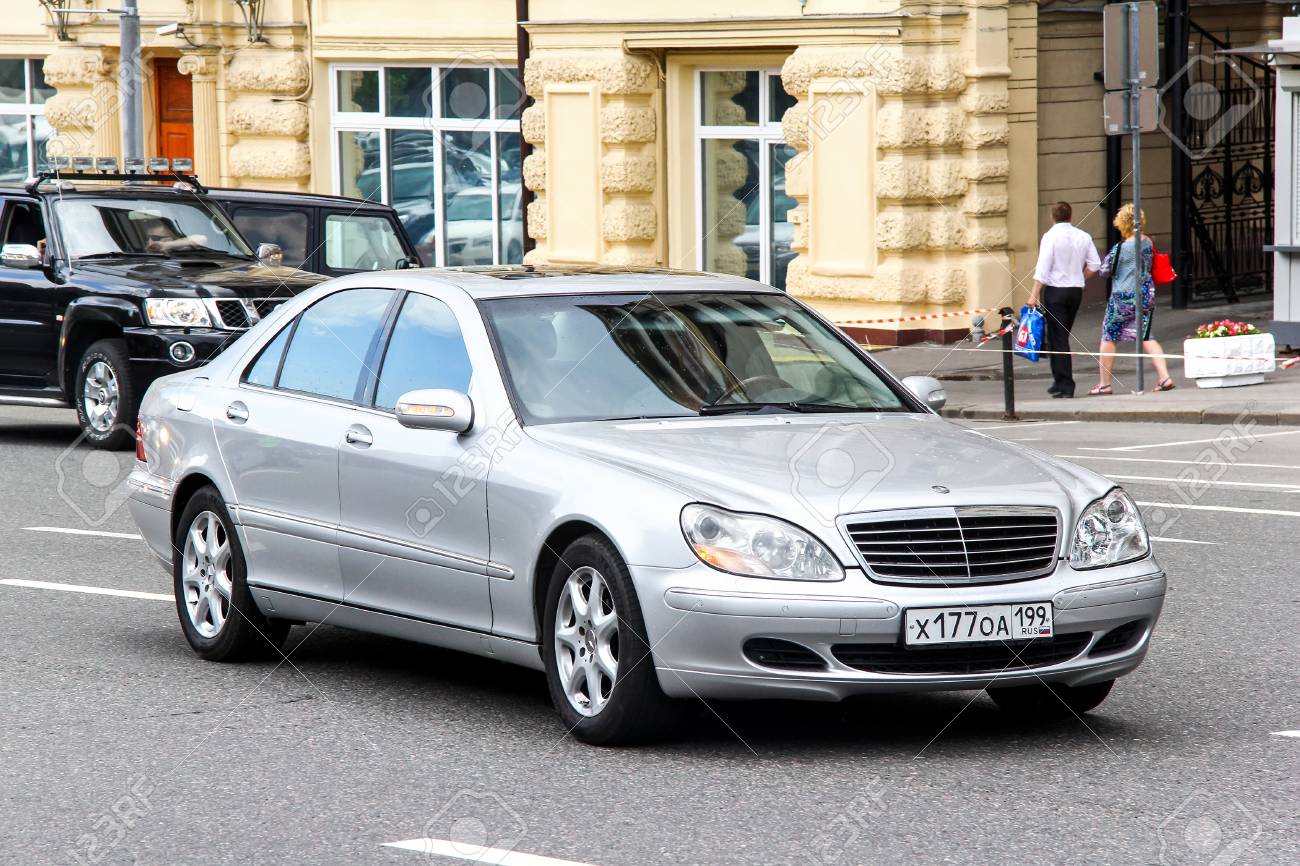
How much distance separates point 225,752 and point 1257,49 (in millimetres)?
16928

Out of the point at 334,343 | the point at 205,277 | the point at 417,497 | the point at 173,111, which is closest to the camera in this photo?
the point at 417,497

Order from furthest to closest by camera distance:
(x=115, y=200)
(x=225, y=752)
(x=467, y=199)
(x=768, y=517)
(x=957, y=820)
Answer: (x=467, y=199)
(x=115, y=200)
(x=225, y=752)
(x=768, y=517)
(x=957, y=820)

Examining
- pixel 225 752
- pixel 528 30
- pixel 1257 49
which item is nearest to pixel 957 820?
pixel 225 752

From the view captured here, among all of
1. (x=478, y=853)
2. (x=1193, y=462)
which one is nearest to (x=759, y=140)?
(x=1193, y=462)

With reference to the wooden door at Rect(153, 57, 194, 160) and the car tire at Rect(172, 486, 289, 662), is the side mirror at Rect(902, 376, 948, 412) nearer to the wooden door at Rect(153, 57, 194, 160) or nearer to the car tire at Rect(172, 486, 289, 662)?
the car tire at Rect(172, 486, 289, 662)

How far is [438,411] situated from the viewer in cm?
707

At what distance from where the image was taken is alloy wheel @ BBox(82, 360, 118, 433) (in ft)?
52.3

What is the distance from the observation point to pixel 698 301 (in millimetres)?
7824

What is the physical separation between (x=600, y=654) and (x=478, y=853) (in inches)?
44.5

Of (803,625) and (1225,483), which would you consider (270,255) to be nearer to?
(1225,483)

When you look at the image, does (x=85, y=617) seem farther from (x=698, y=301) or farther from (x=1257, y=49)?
(x=1257, y=49)

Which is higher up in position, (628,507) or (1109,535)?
(628,507)

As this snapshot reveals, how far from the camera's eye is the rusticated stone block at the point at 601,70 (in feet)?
81.8

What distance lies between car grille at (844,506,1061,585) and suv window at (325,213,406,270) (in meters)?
12.5
